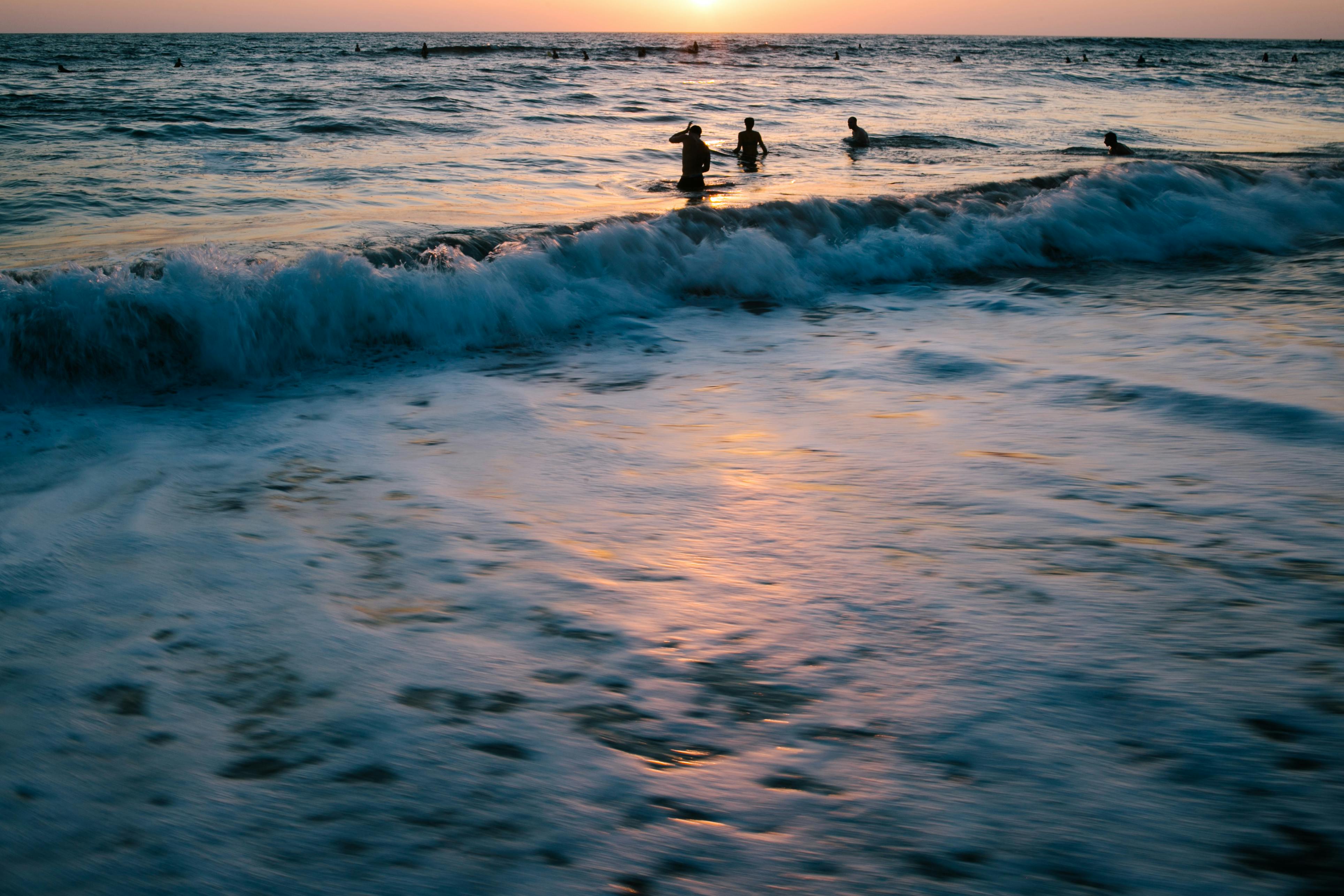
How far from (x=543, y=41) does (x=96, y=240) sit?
12719cm

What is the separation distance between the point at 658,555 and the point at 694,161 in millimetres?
10234

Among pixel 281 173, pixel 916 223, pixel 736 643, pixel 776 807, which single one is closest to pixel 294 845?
pixel 776 807

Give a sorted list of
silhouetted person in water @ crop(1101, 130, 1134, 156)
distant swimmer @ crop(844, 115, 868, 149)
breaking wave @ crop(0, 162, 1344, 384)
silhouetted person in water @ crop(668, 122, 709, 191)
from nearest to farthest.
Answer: breaking wave @ crop(0, 162, 1344, 384), silhouetted person in water @ crop(668, 122, 709, 191), silhouetted person in water @ crop(1101, 130, 1134, 156), distant swimmer @ crop(844, 115, 868, 149)

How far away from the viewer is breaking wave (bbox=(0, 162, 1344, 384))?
6.20 metres

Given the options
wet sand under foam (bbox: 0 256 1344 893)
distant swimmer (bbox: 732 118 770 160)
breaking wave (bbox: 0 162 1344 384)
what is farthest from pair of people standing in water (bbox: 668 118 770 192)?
wet sand under foam (bbox: 0 256 1344 893)

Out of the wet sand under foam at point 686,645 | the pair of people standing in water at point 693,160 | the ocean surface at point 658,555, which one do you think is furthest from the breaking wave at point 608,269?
the pair of people standing in water at point 693,160

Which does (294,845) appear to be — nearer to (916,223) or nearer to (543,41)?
(916,223)

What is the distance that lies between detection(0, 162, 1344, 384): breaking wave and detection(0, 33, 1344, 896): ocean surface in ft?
0.17

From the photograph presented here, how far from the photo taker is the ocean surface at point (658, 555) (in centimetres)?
216

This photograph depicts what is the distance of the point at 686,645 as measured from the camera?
292 centimetres

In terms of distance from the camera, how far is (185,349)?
628 centimetres

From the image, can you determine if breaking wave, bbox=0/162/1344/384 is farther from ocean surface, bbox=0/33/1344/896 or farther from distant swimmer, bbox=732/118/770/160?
distant swimmer, bbox=732/118/770/160

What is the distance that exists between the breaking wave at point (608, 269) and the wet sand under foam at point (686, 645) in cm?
103

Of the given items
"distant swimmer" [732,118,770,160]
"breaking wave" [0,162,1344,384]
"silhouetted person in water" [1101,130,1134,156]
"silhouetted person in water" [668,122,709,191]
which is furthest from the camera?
"silhouetted person in water" [1101,130,1134,156]
